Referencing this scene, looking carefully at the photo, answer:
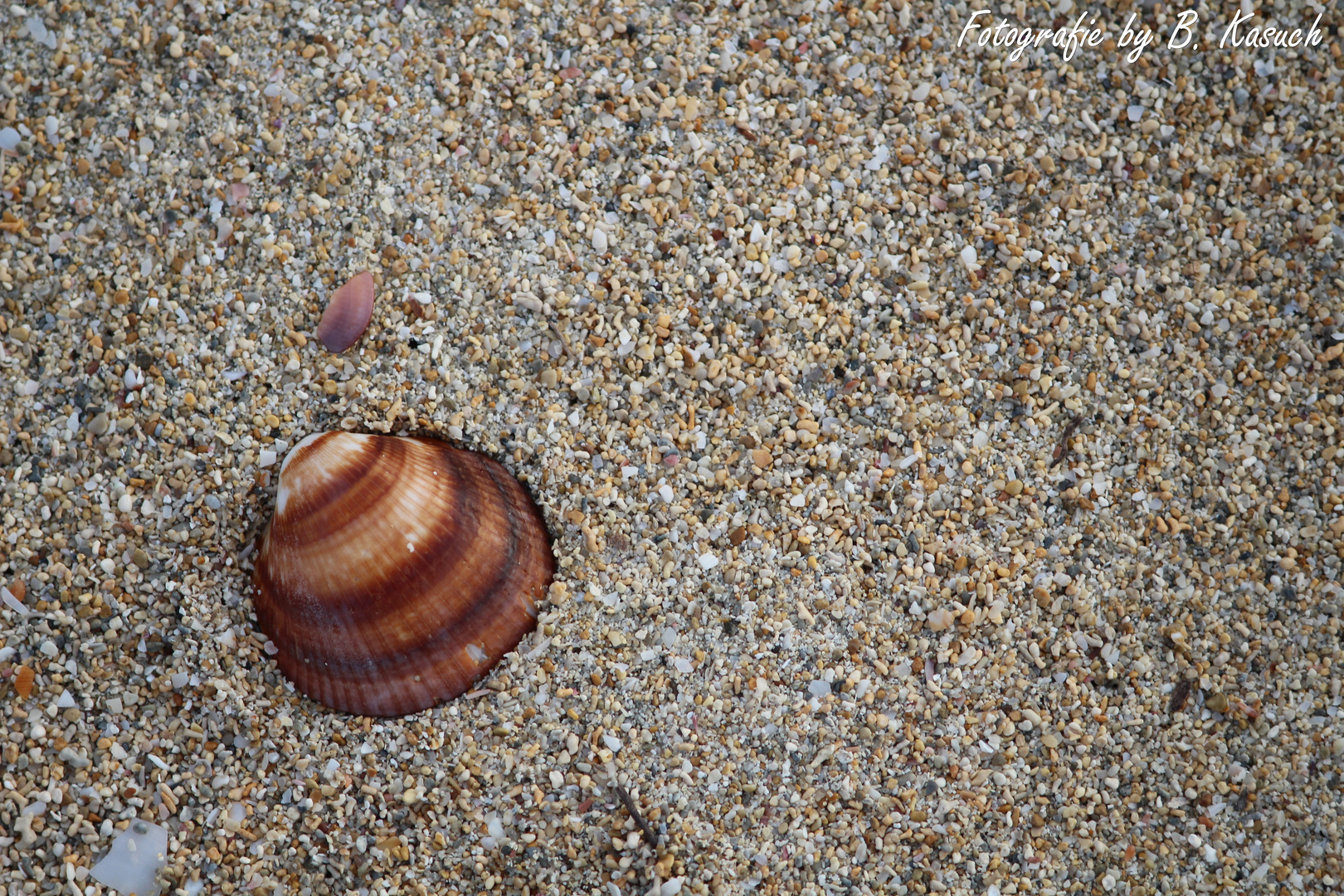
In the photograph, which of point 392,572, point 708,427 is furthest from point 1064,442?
point 392,572

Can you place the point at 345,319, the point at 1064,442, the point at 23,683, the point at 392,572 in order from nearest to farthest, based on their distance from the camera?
the point at 392,572 → the point at 23,683 → the point at 345,319 → the point at 1064,442

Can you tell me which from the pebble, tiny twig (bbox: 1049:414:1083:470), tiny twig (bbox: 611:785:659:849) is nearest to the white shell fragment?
the pebble

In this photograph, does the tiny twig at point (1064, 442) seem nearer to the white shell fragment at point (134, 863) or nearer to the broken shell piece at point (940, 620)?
the broken shell piece at point (940, 620)

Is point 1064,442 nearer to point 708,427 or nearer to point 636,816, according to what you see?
point 708,427

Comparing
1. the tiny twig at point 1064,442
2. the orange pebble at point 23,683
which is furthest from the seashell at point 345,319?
the tiny twig at point 1064,442

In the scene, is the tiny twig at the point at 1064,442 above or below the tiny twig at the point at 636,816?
above

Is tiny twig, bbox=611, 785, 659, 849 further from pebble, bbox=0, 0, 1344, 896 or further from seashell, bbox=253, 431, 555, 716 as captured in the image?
seashell, bbox=253, 431, 555, 716
